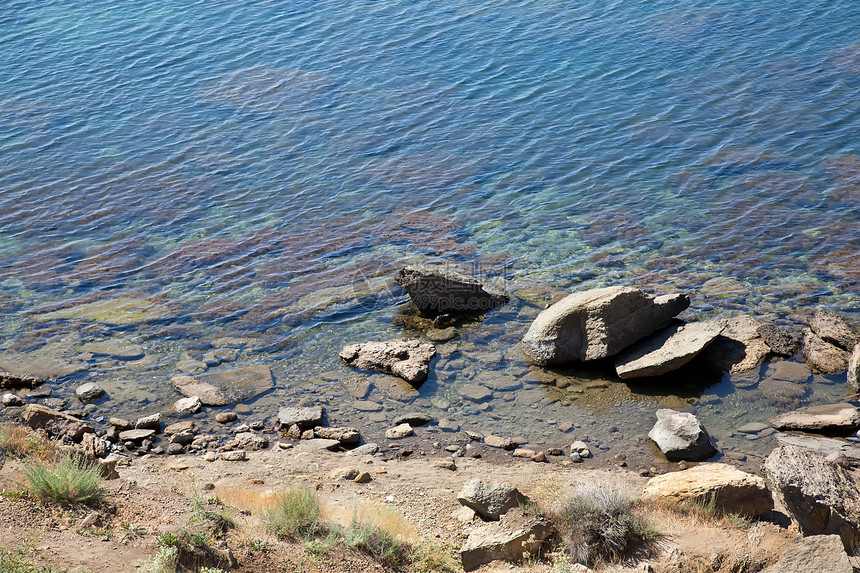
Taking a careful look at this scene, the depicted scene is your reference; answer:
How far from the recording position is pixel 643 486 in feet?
31.4

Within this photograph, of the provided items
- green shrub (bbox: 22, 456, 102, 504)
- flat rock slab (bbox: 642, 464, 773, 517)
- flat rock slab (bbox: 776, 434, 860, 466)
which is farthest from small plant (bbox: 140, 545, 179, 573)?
flat rock slab (bbox: 776, 434, 860, 466)

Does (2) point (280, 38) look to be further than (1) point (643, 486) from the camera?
Yes

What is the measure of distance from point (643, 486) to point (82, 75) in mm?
27010

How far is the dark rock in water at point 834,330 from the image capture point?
461 inches

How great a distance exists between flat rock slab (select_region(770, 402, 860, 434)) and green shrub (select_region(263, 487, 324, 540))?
700 centimetres

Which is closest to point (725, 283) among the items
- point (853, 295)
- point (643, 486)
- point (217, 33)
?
point (853, 295)

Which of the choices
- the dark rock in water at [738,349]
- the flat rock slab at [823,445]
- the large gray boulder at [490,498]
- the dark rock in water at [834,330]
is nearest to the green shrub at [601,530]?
the large gray boulder at [490,498]

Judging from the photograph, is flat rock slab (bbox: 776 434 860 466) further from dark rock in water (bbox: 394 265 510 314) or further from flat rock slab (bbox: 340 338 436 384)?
dark rock in water (bbox: 394 265 510 314)

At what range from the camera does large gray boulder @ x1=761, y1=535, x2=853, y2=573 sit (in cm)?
696

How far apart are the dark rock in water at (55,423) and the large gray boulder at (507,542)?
6318mm

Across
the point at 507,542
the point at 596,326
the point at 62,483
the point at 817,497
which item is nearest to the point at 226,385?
the point at 62,483

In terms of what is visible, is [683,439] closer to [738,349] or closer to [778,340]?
[738,349]

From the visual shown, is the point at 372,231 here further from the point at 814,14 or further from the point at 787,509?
the point at 814,14

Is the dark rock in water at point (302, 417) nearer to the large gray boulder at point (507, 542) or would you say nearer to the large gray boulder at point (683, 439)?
the large gray boulder at point (507, 542)
